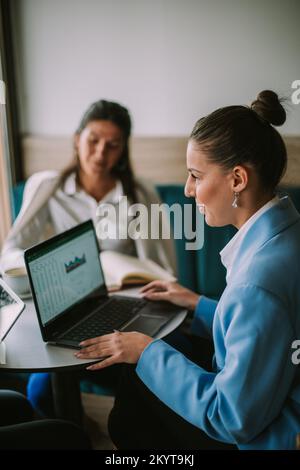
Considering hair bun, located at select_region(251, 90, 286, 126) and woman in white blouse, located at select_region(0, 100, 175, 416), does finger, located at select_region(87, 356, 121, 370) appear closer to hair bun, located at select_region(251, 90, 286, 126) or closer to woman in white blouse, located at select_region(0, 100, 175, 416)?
hair bun, located at select_region(251, 90, 286, 126)

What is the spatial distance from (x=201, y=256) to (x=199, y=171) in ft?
2.54

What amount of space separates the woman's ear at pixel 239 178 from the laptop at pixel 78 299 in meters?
0.41

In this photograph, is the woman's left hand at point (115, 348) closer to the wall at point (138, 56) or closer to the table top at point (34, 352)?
the table top at point (34, 352)

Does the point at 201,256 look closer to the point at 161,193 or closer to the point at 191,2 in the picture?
the point at 161,193

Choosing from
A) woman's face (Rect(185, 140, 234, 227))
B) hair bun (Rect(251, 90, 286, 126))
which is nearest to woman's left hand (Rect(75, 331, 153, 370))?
woman's face (Rect(185, 140, 234, 227))

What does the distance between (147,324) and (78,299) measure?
7.5 inches

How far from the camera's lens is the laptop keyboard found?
1133 mm

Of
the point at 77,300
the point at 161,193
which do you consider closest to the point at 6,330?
the point at 77,300

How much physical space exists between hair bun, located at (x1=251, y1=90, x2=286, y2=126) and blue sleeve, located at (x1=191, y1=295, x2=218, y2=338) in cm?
50

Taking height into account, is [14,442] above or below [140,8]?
below

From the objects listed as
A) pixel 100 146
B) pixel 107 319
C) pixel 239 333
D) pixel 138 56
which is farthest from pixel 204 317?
pixel 138 56

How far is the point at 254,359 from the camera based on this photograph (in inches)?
31.1

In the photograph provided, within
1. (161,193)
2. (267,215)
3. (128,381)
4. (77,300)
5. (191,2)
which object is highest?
(191,2)

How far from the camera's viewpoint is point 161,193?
6.18 ft
